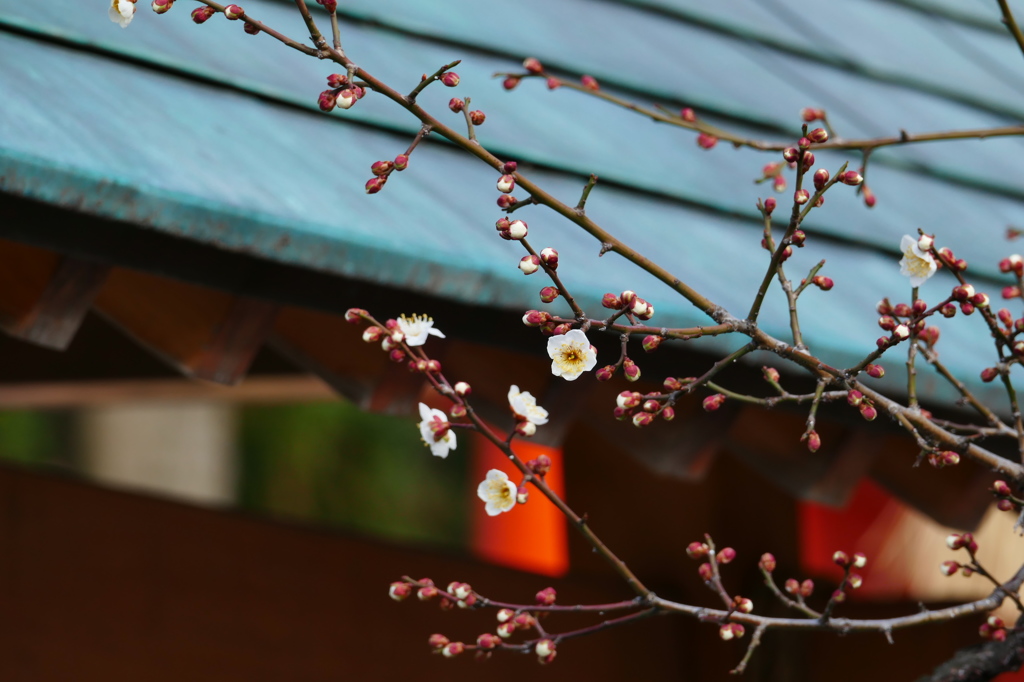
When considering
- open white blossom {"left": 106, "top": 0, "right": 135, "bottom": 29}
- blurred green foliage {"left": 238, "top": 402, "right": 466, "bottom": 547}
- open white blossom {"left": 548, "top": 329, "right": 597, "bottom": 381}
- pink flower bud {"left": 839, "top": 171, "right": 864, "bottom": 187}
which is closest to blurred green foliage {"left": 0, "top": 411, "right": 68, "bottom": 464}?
blurred green foliage {"left": 238, "top": 402, "right": 466, "bottom": 547}

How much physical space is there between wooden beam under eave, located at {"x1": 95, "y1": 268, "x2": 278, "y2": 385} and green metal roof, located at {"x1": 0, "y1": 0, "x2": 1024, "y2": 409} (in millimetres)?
144

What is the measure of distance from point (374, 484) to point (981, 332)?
9.45m

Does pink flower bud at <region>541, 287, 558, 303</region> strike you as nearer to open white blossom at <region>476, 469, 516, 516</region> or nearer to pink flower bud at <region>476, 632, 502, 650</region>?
open white blossom at <region>476, 469, 516, 516</region>

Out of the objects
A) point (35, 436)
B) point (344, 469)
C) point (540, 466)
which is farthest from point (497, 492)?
point (344, 469)

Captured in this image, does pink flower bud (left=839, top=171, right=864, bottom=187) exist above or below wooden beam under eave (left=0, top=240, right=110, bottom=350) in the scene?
above

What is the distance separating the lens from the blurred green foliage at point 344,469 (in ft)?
34.4

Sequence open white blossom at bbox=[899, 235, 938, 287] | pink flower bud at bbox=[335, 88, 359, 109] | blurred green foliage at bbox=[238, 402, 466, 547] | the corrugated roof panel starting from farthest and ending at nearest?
blurred green foliage at bbox=[238, 402, 466, 547] → the corrugated roof panel → open white blossom at bbox=[899, 235, 938, 287] → pink flower bud at bbox=[335, 88, 359, 109]

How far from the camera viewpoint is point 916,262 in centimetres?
95

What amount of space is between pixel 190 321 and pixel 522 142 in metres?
0.66

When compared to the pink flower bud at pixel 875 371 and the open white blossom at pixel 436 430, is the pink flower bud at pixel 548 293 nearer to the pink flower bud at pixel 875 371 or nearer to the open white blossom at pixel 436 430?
the open white blossom at pixel 436 430

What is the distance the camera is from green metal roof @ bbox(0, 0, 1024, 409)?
110 cm

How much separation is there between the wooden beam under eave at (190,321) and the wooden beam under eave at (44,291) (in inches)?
2.6

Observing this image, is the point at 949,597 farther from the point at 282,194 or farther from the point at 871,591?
the point at 282,194

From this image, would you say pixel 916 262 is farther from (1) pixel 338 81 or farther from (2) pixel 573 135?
(2) pixel 573 135
